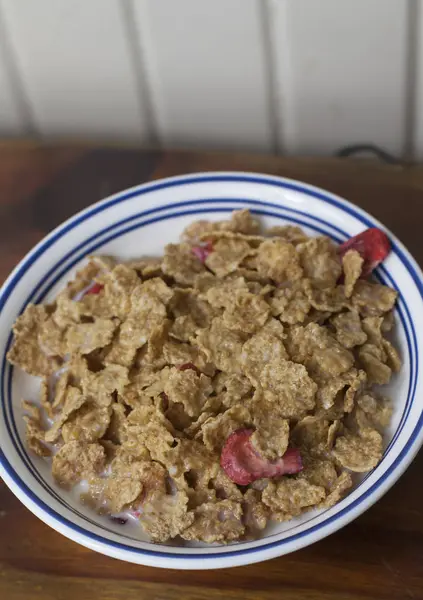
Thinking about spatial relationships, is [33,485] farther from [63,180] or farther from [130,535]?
[63,180]

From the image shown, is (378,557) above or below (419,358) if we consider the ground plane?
below

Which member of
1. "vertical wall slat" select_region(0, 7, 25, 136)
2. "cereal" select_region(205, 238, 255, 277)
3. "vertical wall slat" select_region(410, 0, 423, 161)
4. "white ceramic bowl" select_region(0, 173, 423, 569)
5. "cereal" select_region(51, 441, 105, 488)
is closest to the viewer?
"white ceramic bowl" select_region(0, 173, 423, 569)

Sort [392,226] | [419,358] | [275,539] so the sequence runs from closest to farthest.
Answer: [275,539] < [419,358] < [392,226]

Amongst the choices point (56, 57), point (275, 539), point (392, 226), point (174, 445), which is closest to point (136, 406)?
point (174, 445)

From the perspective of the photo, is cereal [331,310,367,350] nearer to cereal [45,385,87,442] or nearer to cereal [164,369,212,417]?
cereal [164,369,212,417]

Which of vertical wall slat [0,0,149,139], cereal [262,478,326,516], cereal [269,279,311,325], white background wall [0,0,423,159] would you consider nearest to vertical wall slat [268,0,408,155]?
white background wall [0,0,423,159]

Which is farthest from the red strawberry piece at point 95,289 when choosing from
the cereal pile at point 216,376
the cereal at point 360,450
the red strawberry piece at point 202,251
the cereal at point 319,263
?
the cereal at point 360,450

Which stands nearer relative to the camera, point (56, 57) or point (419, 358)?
point (419, 358)
